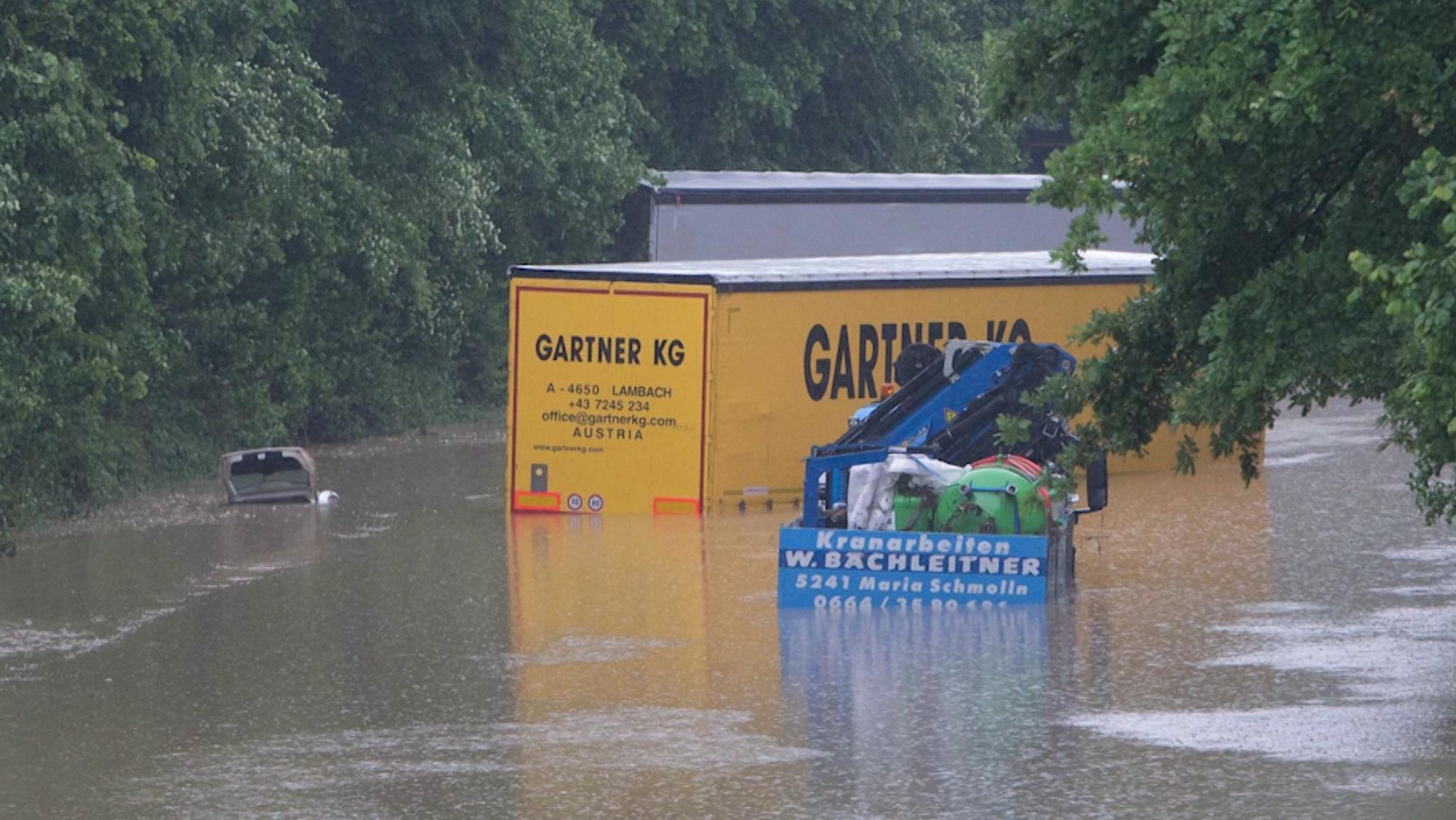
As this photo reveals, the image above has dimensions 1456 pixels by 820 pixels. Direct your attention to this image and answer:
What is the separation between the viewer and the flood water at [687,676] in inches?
445

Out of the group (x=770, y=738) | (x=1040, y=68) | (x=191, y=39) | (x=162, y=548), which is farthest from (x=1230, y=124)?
(x=191, y=39)

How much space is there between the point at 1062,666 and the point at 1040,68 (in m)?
4.13

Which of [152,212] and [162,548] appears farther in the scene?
[152,212]

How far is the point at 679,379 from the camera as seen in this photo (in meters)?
22.6

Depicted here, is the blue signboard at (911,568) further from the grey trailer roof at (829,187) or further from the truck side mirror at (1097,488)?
the grey trailer roof at (829,187)

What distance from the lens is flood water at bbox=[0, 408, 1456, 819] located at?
1130 centimetres

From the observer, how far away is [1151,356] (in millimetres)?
12578

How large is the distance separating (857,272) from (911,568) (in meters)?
7.56

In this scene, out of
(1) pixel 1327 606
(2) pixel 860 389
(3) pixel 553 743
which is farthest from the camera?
(2) pixel 860 389

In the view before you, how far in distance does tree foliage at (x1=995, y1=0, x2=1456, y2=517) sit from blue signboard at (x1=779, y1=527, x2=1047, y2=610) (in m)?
4.07

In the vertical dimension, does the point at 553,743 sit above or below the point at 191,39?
below

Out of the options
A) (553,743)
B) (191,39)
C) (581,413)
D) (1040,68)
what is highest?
(191,39)

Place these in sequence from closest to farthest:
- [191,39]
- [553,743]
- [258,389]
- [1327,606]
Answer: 1. [553,743]
2. [1327,606]
3. [191,39]
4. [258,389]

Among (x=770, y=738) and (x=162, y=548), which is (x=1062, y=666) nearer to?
(x=770, y=738)
